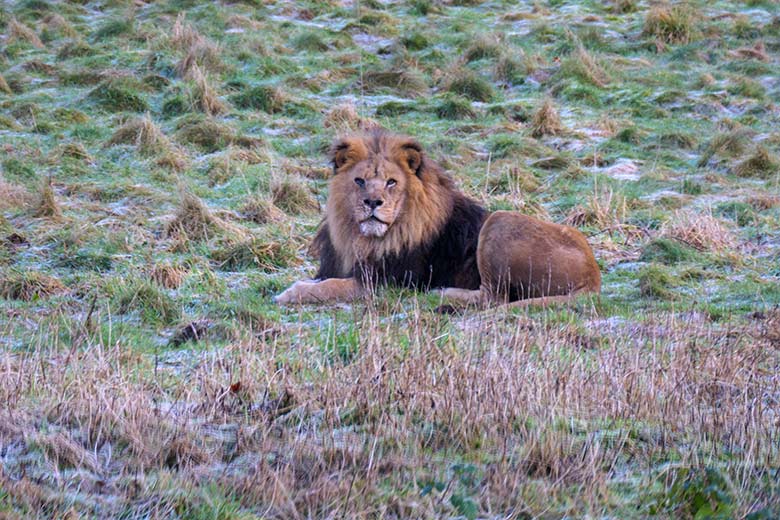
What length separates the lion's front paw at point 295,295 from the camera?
8.19 m

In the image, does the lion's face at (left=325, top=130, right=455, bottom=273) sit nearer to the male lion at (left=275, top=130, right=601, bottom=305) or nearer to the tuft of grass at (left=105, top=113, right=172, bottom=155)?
the male lion at (left=275, top=130, right=601, bottom=305)

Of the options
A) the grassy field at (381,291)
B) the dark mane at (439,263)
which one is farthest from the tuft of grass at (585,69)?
the dark mane at (439,263)

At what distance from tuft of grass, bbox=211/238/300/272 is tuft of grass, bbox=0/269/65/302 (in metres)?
1.61

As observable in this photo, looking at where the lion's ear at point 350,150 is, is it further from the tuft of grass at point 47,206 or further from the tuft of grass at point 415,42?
the tuft of grass at point 415,42

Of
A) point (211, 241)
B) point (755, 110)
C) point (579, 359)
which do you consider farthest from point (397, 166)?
point (755, 110)

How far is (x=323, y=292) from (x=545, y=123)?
23.3 feet

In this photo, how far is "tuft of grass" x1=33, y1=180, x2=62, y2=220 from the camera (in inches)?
421

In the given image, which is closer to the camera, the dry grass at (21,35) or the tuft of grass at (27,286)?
the tuft of grass at (27,286)

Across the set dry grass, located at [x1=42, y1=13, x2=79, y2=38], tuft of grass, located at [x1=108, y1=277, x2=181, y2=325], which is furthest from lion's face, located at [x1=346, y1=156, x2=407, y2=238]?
dry grass, located at [x1=42, y1=13, x2=79, y2=38]

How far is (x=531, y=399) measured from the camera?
4.91m

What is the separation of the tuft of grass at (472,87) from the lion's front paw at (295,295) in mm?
8360

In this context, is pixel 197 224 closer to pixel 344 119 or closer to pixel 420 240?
pixel 420 240

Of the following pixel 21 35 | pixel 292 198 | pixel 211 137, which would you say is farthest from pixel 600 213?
pixel 21 35

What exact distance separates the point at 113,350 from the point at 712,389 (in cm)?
319
